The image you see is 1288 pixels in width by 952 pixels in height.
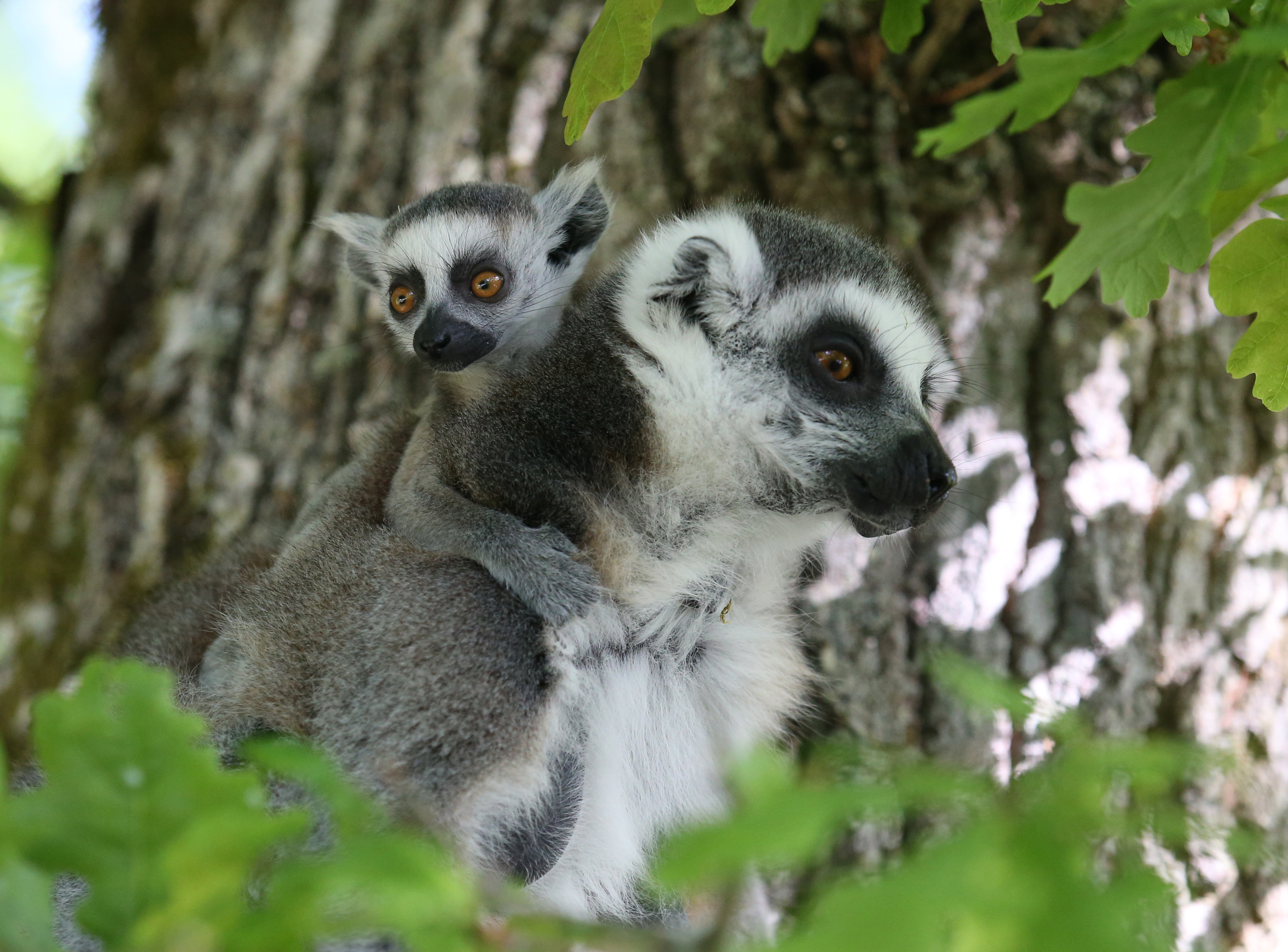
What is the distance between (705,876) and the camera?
849 millimetres

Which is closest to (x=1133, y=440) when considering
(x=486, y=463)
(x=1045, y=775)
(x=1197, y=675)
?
(x=1197, y=675)

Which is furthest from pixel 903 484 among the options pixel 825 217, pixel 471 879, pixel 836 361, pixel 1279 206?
pixel 471 879

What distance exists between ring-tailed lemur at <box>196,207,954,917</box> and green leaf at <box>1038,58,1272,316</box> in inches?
23.5

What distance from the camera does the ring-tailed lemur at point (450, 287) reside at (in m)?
2.88

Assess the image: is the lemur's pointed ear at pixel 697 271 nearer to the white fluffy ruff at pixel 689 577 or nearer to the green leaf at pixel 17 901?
the white fluffy ruff at pixel 689 577

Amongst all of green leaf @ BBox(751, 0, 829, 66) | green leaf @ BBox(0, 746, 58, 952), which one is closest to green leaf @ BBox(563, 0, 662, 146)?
green leaf @ BBox(751, 0, 829, 66)

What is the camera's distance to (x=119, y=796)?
105cm

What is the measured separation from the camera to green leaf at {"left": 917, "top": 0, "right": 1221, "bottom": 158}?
1.46 metres

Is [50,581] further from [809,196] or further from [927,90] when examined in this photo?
[927,90]

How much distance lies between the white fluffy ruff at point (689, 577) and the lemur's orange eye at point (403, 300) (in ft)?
3.12

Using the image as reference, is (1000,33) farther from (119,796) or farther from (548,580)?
(119,796)

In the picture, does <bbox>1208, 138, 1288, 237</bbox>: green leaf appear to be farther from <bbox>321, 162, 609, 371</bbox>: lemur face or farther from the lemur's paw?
<bbox>321, 162, 609, 371</bbox>: lemur face

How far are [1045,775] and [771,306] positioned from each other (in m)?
1.64

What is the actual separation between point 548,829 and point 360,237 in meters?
2.13
